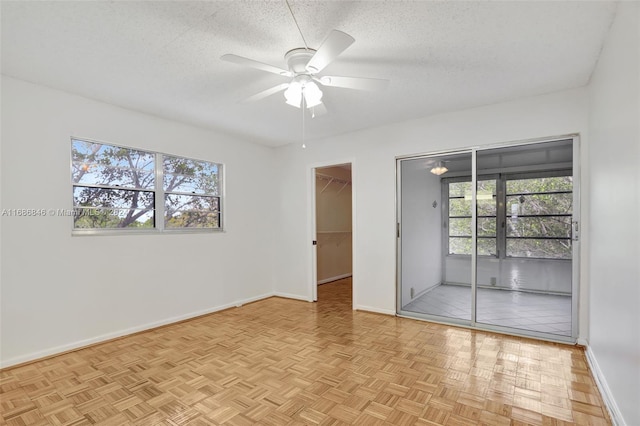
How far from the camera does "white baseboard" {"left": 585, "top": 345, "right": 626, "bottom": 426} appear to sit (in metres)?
1.81

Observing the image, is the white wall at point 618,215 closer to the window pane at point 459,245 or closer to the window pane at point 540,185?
the window pane at point 540,185

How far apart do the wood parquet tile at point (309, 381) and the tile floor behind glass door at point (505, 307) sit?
0.87ft

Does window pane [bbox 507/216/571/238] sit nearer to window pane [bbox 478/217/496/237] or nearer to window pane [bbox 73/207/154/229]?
window pane [bbox 478/217/496/237]

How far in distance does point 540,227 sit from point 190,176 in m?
4.40

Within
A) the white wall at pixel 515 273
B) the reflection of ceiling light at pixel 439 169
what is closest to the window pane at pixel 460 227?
the white wall at pixel 515 273

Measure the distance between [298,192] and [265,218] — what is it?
73 centimetres

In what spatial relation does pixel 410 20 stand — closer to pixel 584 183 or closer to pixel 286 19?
pixel 286 19

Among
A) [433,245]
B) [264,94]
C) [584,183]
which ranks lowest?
[433,245]

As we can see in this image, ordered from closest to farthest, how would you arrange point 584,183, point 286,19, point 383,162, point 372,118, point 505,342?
point 286,19, point 584,183, point 505,342, point 372,118, point 383,162

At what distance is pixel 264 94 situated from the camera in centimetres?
253

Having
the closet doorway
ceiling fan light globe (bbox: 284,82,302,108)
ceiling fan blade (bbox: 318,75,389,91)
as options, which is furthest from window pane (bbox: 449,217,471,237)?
ceiling fan light globe (bbox: 284,82,302,108)

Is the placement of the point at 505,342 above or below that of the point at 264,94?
below

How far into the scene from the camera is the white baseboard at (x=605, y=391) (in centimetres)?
181

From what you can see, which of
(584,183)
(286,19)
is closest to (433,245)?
(584,183)
